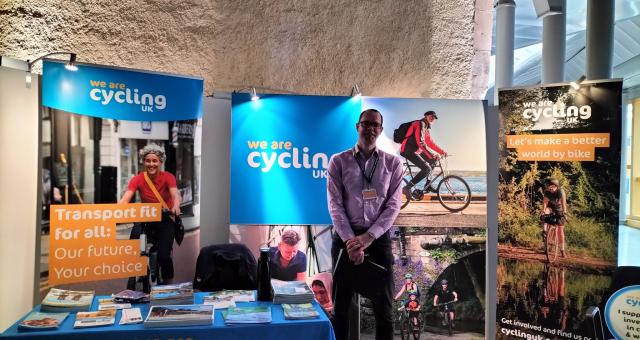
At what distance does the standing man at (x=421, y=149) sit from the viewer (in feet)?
11.4

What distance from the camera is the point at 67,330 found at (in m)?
2.00

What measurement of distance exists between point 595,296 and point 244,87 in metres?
2.96

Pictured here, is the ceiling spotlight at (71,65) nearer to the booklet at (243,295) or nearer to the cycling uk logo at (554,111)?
the booklet at (243,295)

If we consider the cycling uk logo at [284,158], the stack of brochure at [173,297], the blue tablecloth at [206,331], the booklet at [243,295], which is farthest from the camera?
the cycling uk logo at [284,158]

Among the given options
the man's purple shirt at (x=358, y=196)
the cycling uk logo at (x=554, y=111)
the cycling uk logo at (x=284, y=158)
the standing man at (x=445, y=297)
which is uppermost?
the cycling uk logo at (x=554, y=111)

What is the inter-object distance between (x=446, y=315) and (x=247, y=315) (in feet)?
6.29

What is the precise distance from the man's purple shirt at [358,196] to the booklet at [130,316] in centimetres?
157

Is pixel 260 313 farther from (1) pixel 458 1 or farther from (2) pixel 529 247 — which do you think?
(1) pixel 458 1

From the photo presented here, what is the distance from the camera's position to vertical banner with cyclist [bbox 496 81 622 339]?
307cm

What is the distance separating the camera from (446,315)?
11.6 feet

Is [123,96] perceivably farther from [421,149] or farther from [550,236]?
[550,236]

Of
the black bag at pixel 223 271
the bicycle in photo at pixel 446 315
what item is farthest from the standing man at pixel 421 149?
the black bag at pixel 223 271

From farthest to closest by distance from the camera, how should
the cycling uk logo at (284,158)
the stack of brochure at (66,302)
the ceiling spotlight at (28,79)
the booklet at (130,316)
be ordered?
the cycling uk logo at (284,158)
the ceiling spotlight at (28,79)
the stack of brochure at (66,302)
the booklet at (130,316)

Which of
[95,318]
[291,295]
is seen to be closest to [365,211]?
[291,295]
